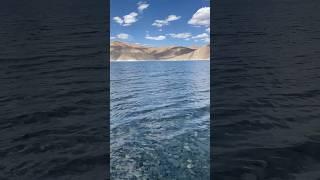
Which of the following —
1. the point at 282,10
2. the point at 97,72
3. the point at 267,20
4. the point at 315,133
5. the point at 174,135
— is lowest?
the point at 174,135

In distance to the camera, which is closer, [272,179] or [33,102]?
[272,179]

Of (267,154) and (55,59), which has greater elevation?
(55,59)

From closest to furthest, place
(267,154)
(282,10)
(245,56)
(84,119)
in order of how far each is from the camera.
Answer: (267,154) < (84,119) < (245,56) < (282,10)

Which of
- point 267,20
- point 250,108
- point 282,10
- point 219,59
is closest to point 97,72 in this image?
point 250,108

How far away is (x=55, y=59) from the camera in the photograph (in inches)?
668

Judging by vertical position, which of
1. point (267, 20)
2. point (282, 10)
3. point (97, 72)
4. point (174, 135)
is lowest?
point (174, 135)

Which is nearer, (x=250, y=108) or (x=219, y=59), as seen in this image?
(x=250, y=108)

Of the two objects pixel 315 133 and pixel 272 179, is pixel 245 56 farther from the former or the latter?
pixel 272 179

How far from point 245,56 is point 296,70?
401cm

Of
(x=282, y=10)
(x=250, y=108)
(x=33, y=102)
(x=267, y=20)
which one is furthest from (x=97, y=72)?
(x=282, y=10)

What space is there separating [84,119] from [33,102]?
1934 millimetres

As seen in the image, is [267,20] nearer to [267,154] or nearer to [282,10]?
[282,10]

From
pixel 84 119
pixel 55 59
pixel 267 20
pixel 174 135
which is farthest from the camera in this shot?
pixel 267 20

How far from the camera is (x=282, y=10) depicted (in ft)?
102
